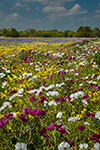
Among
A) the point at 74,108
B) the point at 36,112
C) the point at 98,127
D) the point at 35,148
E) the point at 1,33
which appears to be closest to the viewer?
the point at 36,112

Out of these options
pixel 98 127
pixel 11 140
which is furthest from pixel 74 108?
pixel 11 140

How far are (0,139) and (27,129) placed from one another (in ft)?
1.20

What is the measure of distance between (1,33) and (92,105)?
39.1 meters

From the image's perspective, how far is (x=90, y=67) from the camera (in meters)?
6.19

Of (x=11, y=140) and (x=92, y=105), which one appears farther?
(x=92, y=105)

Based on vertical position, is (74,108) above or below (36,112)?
below

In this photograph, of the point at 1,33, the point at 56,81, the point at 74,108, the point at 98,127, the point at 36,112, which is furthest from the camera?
the point at 1,33

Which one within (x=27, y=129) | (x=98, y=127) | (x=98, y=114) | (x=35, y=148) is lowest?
(x=35, y=148)

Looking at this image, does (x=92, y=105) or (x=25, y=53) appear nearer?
(x=92, y=105)

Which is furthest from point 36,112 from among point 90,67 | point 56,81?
point 90,67

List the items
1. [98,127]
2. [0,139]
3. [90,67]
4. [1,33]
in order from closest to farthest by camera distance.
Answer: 1. [0,139]
2. [98,127]
3. [90,67]
4. [1,33]

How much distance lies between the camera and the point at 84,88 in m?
4.30

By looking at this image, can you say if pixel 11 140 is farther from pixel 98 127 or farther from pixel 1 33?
pixel 1 33

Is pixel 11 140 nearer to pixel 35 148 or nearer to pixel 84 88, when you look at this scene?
pixel 35 148
